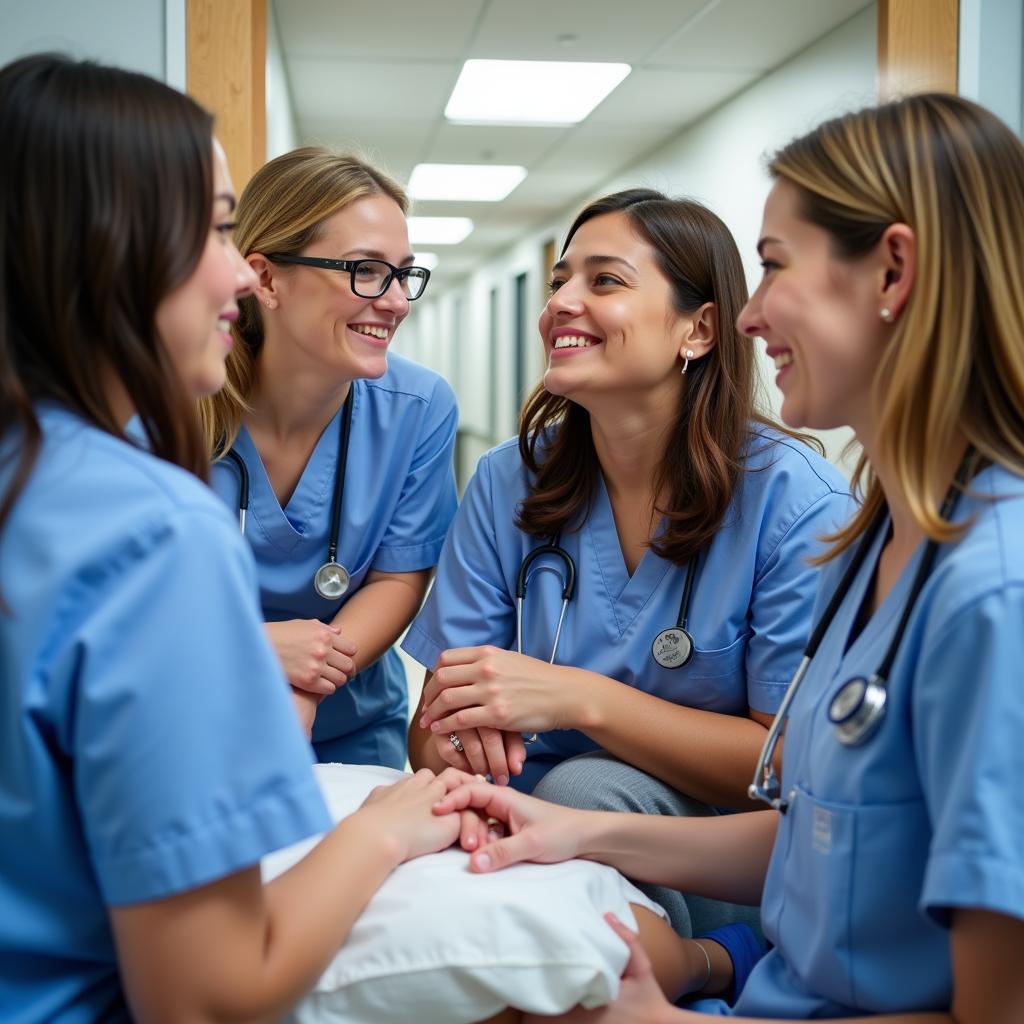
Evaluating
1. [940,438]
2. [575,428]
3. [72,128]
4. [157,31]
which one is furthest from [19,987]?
[157,31]

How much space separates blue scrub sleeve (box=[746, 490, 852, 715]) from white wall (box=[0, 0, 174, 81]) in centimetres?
163

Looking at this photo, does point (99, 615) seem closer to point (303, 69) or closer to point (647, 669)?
point (647, 669)

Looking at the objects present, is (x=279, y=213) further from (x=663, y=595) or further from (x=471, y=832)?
(x=471, y=832)

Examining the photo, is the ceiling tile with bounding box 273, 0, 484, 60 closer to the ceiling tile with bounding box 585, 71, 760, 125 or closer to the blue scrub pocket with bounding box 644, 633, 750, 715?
the ceiling tile with bounding box 585, 71, 760, 125

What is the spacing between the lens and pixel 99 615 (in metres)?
0.72

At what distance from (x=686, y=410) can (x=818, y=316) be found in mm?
673

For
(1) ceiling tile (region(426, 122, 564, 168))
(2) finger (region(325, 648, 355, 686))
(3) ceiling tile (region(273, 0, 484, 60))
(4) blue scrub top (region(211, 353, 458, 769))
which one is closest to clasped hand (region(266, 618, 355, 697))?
(2) finger (region(325, 648, 355, 686))

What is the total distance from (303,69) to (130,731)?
15.5 feet

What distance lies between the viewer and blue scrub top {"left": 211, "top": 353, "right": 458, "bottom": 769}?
72.9 inches

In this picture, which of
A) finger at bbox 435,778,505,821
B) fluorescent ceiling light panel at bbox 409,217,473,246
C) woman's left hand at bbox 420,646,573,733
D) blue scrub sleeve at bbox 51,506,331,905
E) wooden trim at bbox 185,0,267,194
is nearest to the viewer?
blue scrub sleeve at bbox 51,506,331,905

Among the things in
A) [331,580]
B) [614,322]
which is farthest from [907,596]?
[331,580]

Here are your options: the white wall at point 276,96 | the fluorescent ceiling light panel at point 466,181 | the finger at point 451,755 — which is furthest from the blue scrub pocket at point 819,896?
the fluorescent ceiling light panel at point 466,181

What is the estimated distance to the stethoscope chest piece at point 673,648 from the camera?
5.03 ft

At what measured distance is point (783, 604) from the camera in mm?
1518
